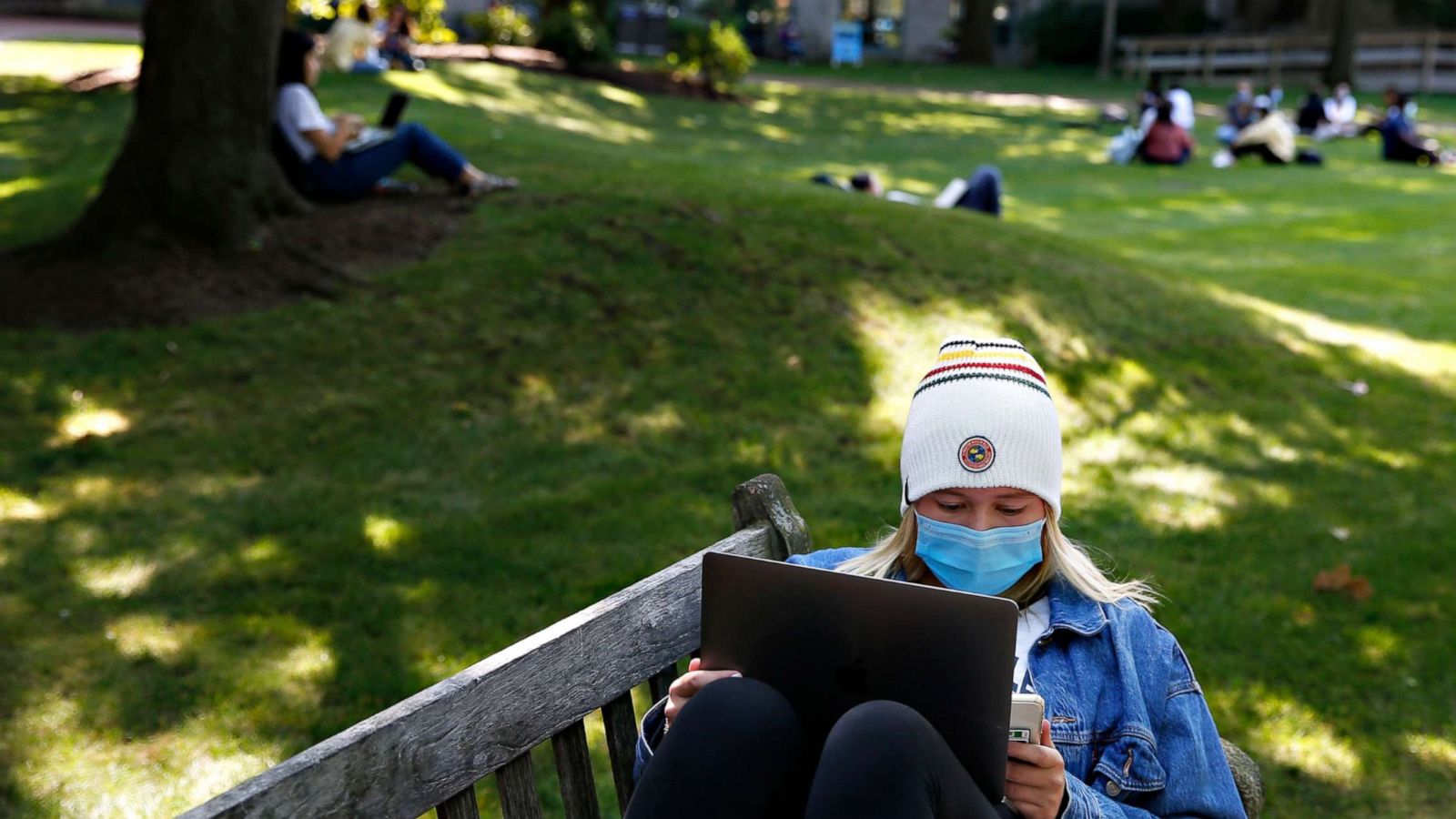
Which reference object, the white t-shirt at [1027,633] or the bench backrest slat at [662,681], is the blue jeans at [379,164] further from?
the white t-shirt at [1027,633]

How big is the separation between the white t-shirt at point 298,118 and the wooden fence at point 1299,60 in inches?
1284

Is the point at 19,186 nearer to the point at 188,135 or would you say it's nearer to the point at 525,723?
the point at 188,135

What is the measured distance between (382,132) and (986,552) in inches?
309

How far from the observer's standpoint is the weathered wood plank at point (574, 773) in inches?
102

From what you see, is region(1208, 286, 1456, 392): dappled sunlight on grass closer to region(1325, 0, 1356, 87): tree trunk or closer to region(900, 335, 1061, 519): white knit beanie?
region(900, 335, 1061, 519): white knit beanie

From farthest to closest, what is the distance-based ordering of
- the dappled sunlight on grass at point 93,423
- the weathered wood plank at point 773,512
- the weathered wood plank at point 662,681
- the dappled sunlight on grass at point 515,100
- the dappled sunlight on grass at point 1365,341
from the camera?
the dappled sunlight on grass at point 515,100
the dappled sunlight on grass at point 1365,341
the dappled sunlight on grass at point 93,423
the weathered wood plank at point 773,512
the weathered wood plank at point 662,681

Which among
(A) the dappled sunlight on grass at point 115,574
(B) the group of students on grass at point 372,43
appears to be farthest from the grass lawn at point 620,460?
(B) the group of students on grass at point 372,43

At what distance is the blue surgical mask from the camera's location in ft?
9.15

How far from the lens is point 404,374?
23.1 feet

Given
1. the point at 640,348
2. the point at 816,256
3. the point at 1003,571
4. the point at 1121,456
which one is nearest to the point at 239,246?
the point at 640,348

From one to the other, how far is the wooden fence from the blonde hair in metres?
37.5

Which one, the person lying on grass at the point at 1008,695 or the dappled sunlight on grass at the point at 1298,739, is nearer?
the person lying on grass at the point at 1008,695

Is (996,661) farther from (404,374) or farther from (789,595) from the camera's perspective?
(404,374)

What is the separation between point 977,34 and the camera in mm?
42375
